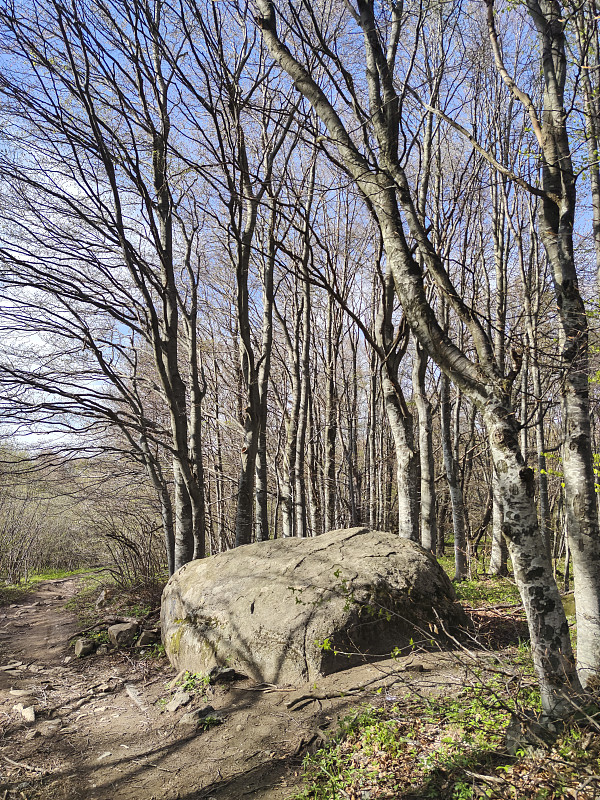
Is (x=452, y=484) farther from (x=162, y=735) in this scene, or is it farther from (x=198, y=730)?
(x=162, y=735)

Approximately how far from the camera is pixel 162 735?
3898 mm

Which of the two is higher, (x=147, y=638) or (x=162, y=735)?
(x=147, y=638)

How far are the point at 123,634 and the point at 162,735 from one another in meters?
2.67

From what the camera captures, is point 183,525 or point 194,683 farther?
point 183,525

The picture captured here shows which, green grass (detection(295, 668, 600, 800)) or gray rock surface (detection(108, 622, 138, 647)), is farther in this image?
gray rock surface (detection(108, 622, 138, 647))

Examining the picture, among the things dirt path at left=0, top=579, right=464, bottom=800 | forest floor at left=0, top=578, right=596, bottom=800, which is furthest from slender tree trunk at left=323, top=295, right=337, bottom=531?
dirt path at left=0, top=579, right=464, bottom=800

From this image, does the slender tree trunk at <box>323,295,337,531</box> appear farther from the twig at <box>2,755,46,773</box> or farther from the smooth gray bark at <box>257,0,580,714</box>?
the twig at <box>2,755,46,773</box>

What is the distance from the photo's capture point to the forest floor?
123 inches

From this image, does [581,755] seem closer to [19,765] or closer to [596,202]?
[19,765]

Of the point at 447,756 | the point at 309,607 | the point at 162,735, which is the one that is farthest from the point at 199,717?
the point at 447,756

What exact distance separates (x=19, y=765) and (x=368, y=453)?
1055 cm

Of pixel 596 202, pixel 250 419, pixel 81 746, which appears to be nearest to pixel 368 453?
pixel 250 419

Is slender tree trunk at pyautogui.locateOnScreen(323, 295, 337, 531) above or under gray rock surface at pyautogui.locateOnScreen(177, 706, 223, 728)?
above

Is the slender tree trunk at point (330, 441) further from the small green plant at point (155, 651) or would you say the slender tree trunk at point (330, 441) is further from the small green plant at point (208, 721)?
the small green plant at point (208, 721)
